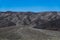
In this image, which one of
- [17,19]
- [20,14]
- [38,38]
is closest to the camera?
[38,38]

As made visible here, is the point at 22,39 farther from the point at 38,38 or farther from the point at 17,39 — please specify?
the point at 38,38

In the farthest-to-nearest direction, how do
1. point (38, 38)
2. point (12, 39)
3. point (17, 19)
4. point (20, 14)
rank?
point (20, 14) → point (17, 19) → point (38, 38) → point (12, 39)

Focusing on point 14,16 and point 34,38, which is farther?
point 14,16

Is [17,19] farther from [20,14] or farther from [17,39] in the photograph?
[17,39]

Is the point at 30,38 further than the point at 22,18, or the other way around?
the point at 22,18

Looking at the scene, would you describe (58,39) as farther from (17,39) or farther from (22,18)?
(22,18)

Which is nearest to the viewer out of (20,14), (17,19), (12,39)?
(12,39)

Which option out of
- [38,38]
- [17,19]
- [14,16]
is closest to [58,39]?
[38,38]

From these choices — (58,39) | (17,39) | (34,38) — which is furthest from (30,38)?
(58,39)
